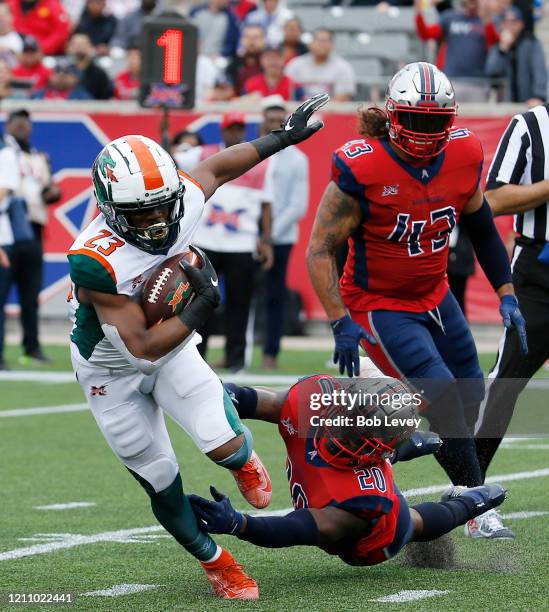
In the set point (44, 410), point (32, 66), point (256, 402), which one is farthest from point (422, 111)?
point (32, 66)

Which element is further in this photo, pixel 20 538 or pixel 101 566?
pixel 20 538

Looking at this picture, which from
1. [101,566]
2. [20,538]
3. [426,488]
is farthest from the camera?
[426,488]

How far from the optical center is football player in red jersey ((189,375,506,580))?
14.3 feet

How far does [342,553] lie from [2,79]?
9.20 metres

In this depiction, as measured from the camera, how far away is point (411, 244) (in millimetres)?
5254

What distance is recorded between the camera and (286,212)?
11.2 m

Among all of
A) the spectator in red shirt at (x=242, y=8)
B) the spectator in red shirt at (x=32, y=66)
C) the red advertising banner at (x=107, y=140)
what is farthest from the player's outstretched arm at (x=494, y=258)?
the spectator in red shirt at (x=242, y=8)

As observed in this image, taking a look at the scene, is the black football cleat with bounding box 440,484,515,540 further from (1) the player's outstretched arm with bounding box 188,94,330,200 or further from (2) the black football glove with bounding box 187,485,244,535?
(1) the player's outstretched arm with bounding box 188,94,330,200

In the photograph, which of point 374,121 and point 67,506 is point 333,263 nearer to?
point 374,121

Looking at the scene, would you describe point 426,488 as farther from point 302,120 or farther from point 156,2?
point 156,2

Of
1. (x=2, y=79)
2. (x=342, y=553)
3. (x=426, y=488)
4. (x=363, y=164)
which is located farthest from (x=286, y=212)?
(x=342, y=553)

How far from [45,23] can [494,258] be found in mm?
11872

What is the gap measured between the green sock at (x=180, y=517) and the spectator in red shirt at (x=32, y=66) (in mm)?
11104

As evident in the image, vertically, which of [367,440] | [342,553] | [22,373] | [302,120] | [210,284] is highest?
[302,120]
